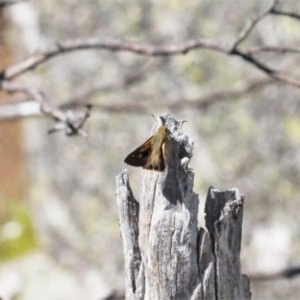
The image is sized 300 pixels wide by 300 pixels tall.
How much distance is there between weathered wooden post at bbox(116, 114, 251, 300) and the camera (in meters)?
1.01

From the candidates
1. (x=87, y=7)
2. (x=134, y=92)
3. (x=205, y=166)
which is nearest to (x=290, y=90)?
(x=205, y=166)

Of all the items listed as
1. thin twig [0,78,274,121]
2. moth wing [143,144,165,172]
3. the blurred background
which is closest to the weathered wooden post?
moth wing [143,144,165,172]

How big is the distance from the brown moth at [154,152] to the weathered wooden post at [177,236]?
1 cm

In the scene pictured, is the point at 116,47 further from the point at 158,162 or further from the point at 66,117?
the point at 158,162

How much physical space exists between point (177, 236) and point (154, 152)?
0.14 meters

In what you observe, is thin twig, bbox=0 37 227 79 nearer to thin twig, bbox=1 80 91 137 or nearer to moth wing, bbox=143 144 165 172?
thin twig, bbox=1 80 91 137

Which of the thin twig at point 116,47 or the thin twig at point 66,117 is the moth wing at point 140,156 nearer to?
the thin twig at point 66,117

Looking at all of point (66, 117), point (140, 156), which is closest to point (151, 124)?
point (66, 117)

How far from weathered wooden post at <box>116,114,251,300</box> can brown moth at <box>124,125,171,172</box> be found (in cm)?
1

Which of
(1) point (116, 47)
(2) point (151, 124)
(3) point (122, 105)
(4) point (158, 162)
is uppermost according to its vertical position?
(2) point (151, 124)

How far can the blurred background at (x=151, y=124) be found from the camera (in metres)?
3.98

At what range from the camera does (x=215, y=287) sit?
103 centimetres

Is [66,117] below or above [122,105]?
below

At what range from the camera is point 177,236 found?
1.00 m
